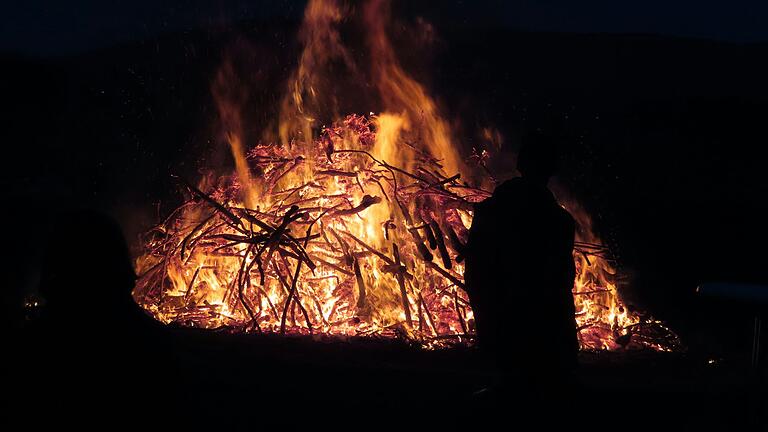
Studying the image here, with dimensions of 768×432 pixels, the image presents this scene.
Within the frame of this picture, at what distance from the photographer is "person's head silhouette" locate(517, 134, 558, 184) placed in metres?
2.70

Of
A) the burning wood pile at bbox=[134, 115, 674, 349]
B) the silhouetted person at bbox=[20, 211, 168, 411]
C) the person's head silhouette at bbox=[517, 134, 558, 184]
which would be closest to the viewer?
the silhouetted person at bbox=[20, 211, 168, 411]

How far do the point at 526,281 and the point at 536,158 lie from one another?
→ 44 centimetres

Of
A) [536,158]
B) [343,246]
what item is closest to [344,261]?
[343,246]

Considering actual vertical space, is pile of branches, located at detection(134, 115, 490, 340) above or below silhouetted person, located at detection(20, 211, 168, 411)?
above

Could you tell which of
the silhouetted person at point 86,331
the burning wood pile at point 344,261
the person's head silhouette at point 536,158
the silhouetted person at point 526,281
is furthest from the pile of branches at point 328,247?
the silhouetted person at point 86,331

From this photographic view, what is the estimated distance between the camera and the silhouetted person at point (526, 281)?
259 cm

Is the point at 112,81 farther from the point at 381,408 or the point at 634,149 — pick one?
the point at 381,408

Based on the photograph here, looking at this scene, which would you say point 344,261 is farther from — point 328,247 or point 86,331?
point 86,331

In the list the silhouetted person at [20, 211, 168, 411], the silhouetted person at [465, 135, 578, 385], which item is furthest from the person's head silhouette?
the silhouetted person at [20, 211, 168, 411]

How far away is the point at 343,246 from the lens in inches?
175

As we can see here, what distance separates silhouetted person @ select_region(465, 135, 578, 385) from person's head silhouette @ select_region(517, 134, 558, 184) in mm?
53

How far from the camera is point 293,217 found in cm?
Result: 435

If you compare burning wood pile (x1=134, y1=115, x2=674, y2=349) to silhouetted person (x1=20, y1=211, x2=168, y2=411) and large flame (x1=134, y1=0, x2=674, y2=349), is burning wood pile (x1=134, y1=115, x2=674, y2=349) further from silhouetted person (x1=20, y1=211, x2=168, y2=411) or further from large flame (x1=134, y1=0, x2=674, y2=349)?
silhouetted person (x1=20, y1=211, x2=168, y2=411)

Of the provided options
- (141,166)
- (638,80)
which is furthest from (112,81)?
(638,80)
